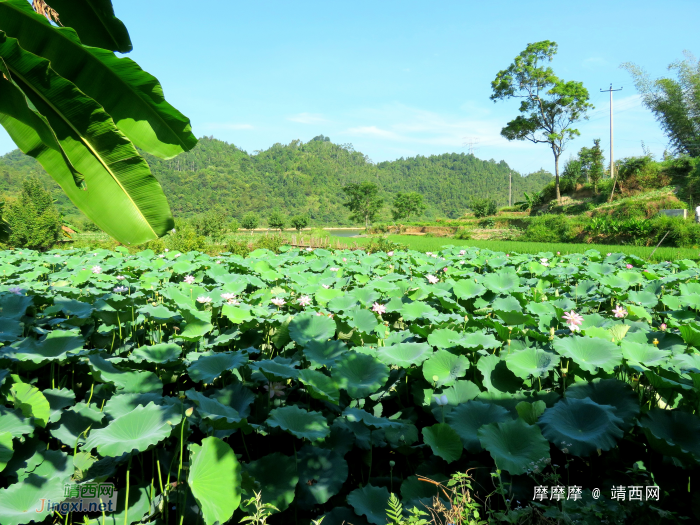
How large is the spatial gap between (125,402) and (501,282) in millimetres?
3318

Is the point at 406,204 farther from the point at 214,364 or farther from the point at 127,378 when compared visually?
the point at 127,378

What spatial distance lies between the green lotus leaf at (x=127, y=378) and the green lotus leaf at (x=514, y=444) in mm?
1443

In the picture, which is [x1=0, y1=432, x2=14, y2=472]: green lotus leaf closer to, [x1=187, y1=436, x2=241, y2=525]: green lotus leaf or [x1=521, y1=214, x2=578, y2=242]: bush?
[x1=187, y1=436, x2=241, y2=525]: green lotus leaf

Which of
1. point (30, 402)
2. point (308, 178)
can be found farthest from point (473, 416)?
point (308, 178)

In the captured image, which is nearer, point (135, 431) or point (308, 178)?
point (135, 431)

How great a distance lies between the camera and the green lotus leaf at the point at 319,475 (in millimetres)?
1433

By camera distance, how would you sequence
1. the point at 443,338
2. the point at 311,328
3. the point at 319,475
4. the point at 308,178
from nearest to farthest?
the point at 319,475 < the point at 443,338 < the point at 311,328 < the point at 308,178

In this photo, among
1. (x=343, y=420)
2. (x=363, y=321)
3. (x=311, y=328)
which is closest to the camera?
(x=343, y=420)

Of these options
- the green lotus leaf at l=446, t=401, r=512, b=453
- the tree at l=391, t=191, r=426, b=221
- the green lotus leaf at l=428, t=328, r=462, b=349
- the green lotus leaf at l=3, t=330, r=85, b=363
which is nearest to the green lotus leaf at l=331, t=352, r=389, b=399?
the green lotus leaf at l=446, t=401, r=512, b=453

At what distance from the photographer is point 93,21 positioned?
211 centimetres

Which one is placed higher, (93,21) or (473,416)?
(93,21)

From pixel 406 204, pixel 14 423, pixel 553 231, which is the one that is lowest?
pixel 14 423

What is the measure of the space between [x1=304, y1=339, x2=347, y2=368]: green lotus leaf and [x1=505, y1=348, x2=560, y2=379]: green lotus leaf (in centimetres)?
87

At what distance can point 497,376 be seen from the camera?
2.02m
